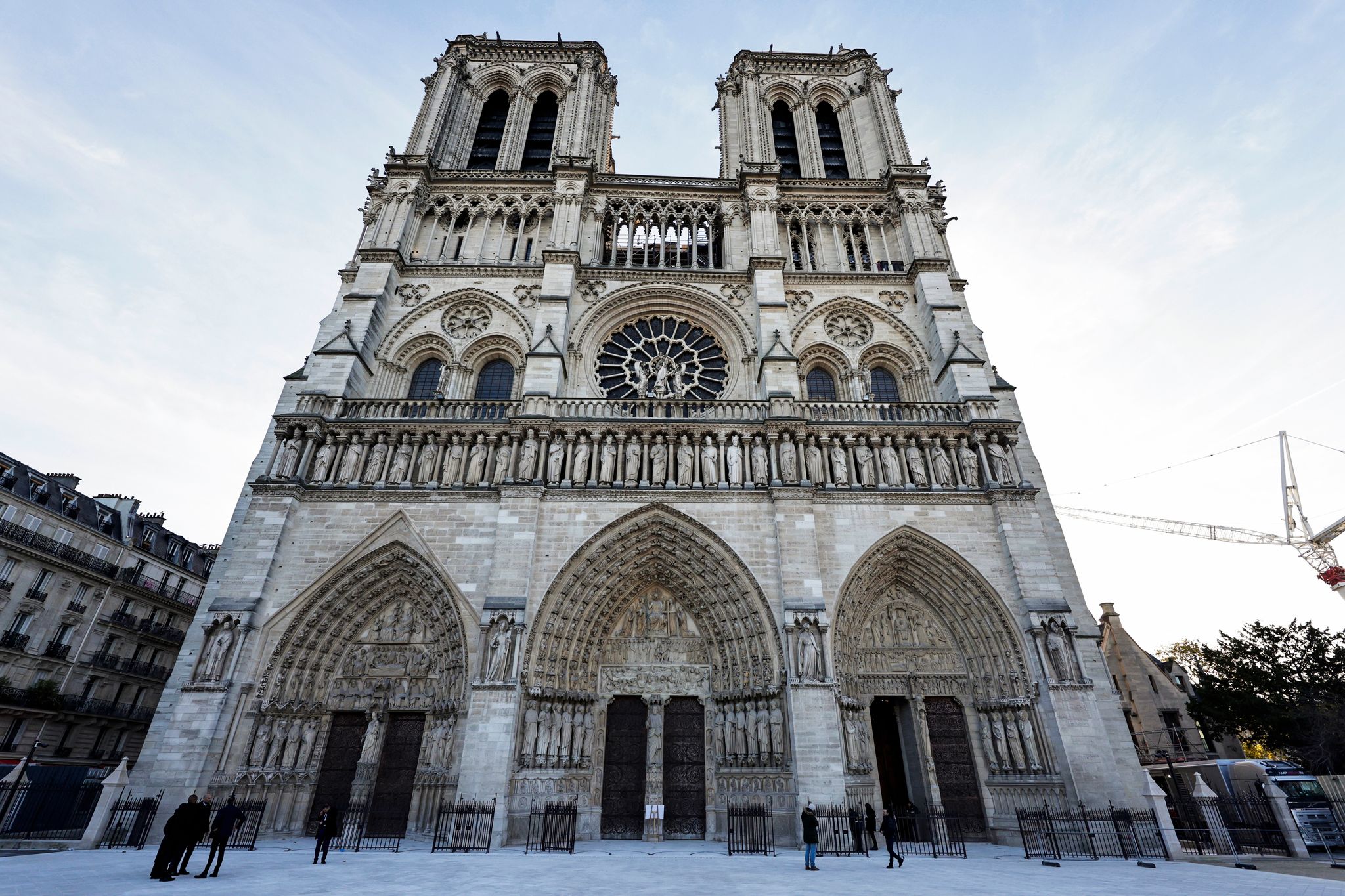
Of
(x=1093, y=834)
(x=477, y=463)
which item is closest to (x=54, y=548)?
(x=477, y=463)

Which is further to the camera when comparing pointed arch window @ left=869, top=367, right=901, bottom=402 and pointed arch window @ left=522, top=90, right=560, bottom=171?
pointed arch window @ left=522, top=90, right=560, bottom=171

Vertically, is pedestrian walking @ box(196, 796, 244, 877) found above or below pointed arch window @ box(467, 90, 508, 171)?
below

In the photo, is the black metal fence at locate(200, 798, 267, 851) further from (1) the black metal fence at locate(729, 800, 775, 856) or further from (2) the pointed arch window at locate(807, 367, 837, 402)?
(2) the pointed arch window at locate(807, 367, 837, 402)

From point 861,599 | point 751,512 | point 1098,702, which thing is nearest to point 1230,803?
point 1098,702

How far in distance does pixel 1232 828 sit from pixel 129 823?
19.5 meters

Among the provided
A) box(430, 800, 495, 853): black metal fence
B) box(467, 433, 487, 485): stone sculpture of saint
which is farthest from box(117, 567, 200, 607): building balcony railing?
box(430, 800, 495, 853): black metal fence

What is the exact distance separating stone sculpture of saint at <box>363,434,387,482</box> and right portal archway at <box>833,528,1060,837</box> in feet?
35.5

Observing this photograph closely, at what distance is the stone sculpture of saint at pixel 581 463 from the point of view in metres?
14.3

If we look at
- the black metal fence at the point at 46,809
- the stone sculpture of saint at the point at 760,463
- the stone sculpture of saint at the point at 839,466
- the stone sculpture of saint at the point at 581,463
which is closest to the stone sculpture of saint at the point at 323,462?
the stone sculpture of saint at the point at 581,463

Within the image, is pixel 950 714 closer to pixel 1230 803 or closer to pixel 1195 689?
pixel 1230 803

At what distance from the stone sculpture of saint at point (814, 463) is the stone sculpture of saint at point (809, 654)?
3415 mm

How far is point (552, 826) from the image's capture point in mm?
11461

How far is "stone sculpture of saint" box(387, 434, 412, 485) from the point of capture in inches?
568

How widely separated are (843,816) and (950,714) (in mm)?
4020
